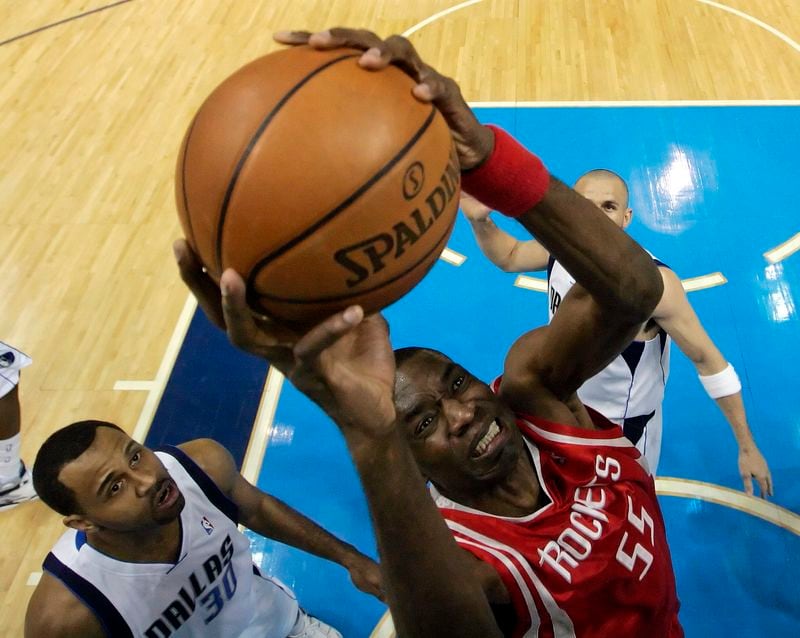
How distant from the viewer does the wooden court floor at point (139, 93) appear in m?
4.71

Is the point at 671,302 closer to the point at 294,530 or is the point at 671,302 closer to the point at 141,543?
the point at 294,530

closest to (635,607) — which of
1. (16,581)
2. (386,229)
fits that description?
(386,229)

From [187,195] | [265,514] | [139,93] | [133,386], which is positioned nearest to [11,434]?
[133,386]

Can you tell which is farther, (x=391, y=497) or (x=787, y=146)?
(x=787, y=146)

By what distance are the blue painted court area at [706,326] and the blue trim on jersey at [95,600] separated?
1.26 m

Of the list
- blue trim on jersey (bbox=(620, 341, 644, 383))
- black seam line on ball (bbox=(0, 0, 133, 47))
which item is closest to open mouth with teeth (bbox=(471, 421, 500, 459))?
blue trim on jersey (bbox=(620, 341, 644, 383))

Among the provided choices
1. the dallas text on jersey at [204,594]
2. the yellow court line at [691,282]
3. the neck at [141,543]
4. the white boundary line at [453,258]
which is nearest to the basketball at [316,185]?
the neck at [141,543]

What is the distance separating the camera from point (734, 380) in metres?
3.00

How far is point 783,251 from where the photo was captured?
4.80 m

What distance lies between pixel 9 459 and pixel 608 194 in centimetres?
322

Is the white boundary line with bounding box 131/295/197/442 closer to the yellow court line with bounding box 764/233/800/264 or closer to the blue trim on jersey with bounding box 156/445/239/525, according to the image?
the blue trim on jersey with bounding box 156/445/239/525

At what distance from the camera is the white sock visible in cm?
384

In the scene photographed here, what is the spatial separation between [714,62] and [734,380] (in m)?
4.57

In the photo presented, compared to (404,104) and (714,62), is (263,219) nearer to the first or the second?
(404,104)
